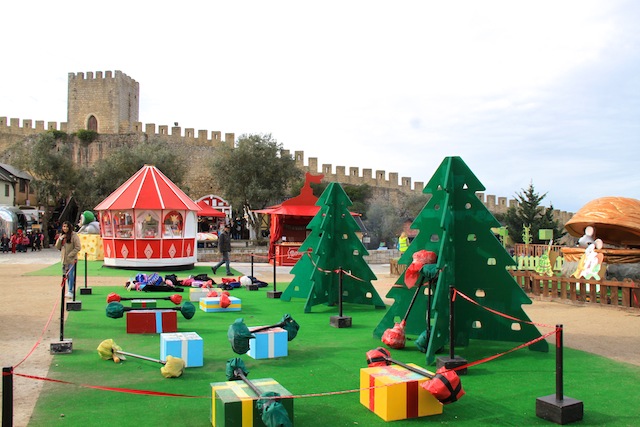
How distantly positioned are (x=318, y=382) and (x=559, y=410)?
7.90ft

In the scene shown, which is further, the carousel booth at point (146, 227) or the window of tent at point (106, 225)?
the window of tent at point (106, 225)

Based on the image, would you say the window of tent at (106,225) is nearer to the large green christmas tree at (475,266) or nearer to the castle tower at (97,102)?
the large green christmas tree at (475,266)

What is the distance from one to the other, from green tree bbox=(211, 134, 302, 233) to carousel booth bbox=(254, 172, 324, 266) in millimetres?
11633

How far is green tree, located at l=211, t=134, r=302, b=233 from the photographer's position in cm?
3925

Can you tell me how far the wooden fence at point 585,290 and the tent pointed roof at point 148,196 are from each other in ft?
44.1

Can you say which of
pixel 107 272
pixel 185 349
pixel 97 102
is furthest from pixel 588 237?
pixel 97 102

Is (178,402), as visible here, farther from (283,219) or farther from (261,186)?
(261,186)

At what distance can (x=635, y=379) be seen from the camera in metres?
6.06

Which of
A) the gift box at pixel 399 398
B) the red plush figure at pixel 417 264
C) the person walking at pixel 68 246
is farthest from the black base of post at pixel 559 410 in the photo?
the person walking at pixel 68 246

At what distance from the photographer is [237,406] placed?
4.16 m

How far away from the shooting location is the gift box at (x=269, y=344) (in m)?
6.87

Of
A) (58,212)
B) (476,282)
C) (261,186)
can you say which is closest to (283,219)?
(261,186)

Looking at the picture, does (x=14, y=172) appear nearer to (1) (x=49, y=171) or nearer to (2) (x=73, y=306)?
(1) (x=49, y=171)

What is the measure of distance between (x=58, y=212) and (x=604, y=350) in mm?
45310
